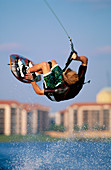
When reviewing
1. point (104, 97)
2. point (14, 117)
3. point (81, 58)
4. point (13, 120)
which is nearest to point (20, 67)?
point (81, 58)

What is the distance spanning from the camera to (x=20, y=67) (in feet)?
24.3

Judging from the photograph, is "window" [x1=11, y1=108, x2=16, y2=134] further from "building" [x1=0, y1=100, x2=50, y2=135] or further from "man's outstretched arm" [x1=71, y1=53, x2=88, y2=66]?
"man's outstretched arm" [x1=71, y1=53, x2=88, y2=66]

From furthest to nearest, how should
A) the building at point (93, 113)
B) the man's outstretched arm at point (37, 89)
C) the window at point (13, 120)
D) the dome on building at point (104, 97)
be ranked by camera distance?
the dome on building at point (104, 97)
the building at point (93, 113)
the window at point (13, 120)
the man's outstretched arm at point (37, 89)

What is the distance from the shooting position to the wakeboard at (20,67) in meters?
7.36

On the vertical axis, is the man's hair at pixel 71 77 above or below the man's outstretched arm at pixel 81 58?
below

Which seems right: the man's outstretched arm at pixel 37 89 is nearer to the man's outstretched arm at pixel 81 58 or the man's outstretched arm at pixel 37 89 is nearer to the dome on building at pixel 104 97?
the man's outstretched arm at pixel 81 58

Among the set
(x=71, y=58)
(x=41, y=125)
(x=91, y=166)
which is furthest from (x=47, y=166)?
(x=41, y=125)

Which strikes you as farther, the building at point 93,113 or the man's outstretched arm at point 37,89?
the building at point 93,113

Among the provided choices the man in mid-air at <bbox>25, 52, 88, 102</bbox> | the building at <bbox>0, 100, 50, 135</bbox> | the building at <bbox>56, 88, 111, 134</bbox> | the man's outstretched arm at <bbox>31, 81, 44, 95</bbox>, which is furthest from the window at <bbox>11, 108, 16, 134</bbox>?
the man in mid-air at <bbox>25, 52, 88, 102</bbox>

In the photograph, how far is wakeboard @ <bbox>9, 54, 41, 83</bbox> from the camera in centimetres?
736

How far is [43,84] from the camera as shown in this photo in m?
6.95

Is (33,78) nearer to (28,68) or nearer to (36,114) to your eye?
(28,68)

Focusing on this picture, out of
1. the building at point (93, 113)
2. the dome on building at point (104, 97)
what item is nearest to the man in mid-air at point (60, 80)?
the building at point (93, 113)

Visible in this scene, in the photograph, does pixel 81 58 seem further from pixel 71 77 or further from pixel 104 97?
pixel 104 97
